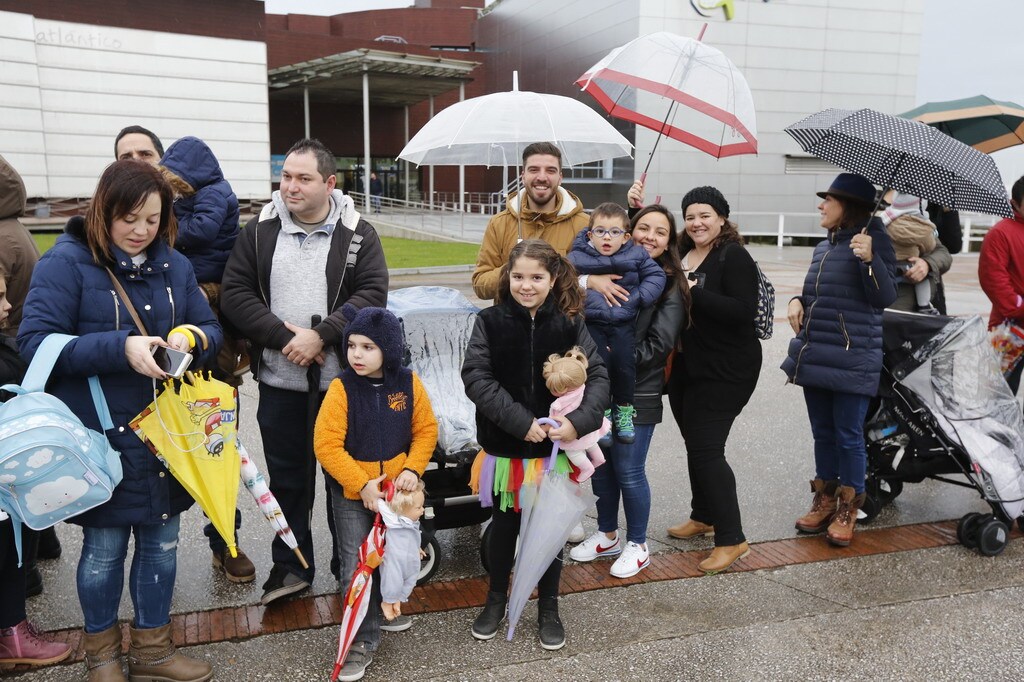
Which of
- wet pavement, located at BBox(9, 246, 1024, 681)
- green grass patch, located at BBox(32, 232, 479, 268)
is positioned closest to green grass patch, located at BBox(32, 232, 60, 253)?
green grass patch, located at BBox(32, 232, 479, 268)

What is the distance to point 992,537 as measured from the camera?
4.36m

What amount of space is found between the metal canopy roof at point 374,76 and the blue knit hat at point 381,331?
30.4 metres

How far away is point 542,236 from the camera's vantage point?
4.21m

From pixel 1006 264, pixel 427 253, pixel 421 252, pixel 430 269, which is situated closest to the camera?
pixel 1006 264

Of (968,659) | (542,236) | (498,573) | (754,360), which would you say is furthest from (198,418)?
(968,659)

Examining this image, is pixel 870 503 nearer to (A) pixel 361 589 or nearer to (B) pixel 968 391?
(B) pixel 968 391

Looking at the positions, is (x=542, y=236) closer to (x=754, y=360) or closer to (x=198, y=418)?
(x=754, y=360)

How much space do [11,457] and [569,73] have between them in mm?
34318

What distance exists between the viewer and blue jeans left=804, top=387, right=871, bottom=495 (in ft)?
14.4

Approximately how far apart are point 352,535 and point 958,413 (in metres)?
3.45

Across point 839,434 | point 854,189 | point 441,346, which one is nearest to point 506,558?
point 441,346

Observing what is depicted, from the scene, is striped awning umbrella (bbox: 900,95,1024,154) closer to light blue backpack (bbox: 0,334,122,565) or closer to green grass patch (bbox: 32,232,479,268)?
light blue backpack (bbox: 0,334,122,565)

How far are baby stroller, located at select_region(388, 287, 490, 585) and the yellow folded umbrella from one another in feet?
3.08

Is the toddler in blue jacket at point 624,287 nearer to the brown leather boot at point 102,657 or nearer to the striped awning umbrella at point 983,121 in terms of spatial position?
the brown leather boot at point 102,657
